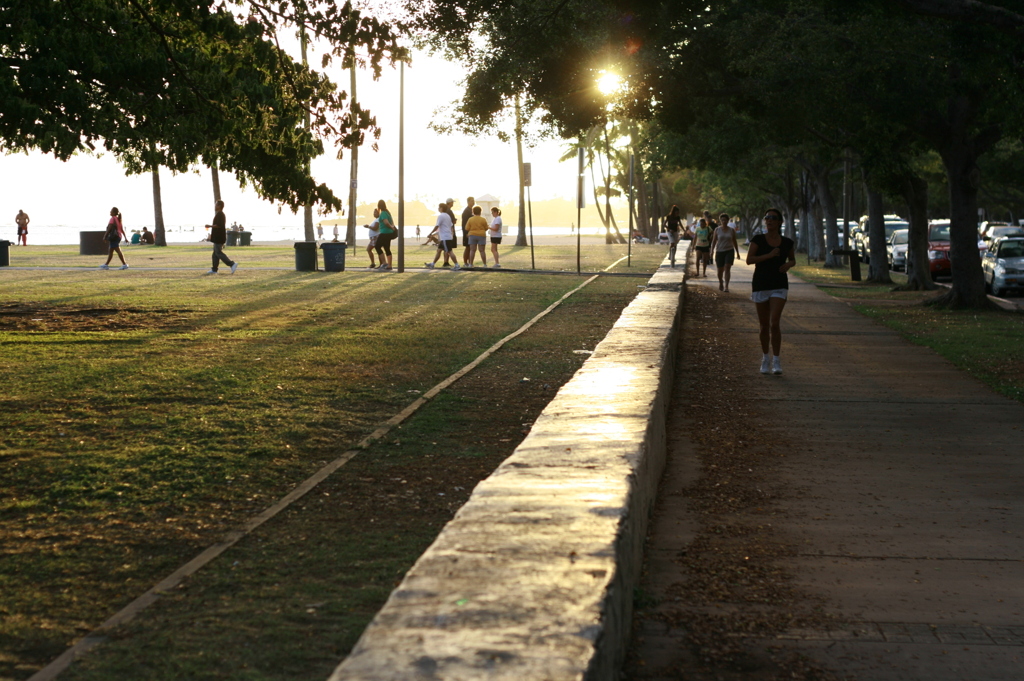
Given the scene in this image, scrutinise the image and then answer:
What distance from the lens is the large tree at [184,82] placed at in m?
12.7

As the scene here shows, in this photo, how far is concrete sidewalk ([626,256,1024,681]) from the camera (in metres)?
4.33

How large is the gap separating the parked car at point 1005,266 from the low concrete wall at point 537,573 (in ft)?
78.3

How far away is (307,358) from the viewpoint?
1227 cm

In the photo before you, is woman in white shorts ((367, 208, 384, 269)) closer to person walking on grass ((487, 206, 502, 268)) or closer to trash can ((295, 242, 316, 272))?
trash can ((295, 242, 316, 272))

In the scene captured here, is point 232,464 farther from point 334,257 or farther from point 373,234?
point 373,234

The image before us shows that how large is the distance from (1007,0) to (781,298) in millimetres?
5336

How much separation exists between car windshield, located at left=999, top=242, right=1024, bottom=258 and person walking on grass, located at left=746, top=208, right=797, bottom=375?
1848cm

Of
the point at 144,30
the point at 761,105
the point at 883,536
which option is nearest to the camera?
the point at 883,536

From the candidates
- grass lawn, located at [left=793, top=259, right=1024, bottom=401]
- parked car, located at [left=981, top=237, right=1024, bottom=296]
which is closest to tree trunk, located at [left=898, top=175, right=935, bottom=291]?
grass lawn, located at [left=793, top=259, right=1024, bottom=401]

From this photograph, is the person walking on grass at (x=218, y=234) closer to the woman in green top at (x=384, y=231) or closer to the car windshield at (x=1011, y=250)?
the woman in green top at (x=384, y=231)

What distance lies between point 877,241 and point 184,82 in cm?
2231

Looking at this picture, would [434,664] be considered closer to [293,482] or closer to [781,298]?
[293,482]

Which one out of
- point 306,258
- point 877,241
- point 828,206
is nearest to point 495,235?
point 306,258

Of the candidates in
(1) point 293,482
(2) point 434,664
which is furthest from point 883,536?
(2) point 434,664
